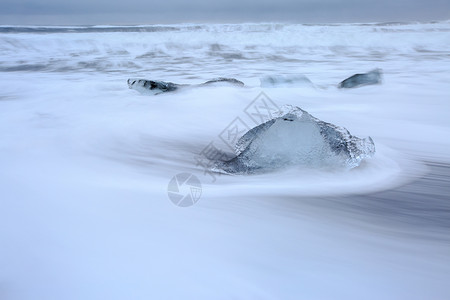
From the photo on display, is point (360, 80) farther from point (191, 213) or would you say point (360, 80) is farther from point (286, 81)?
point (191, 213)

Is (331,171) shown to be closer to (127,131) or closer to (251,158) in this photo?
(251,158)

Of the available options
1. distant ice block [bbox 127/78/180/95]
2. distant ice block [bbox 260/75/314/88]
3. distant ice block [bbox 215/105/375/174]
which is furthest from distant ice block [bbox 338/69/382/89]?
distant ice block [bbox 215/105/375/174]

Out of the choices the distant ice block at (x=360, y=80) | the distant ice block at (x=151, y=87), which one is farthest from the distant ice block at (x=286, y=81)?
the distant ice block at (x=151, y=87)

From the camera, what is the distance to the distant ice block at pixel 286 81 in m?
3.78

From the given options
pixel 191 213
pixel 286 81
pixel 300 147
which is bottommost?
pixel 191 213

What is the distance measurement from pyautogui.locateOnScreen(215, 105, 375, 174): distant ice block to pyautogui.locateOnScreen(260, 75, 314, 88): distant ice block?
228cm

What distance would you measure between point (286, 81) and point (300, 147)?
239 centimetres

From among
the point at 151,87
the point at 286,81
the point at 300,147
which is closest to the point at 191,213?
the point at 300,147

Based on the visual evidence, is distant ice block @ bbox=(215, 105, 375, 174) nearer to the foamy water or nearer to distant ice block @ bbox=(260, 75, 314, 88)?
the foamy water

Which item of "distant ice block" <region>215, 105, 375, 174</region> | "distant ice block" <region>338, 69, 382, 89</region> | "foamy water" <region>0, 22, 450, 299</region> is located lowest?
"foamy water" <region>0, 22, 450, 299</region>

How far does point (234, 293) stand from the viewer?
2.94 ft

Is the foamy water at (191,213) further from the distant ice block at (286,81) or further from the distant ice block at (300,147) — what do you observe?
the distant ice block at (286,81)

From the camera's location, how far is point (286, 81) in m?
3.81

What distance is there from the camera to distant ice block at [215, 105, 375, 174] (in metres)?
1.54
